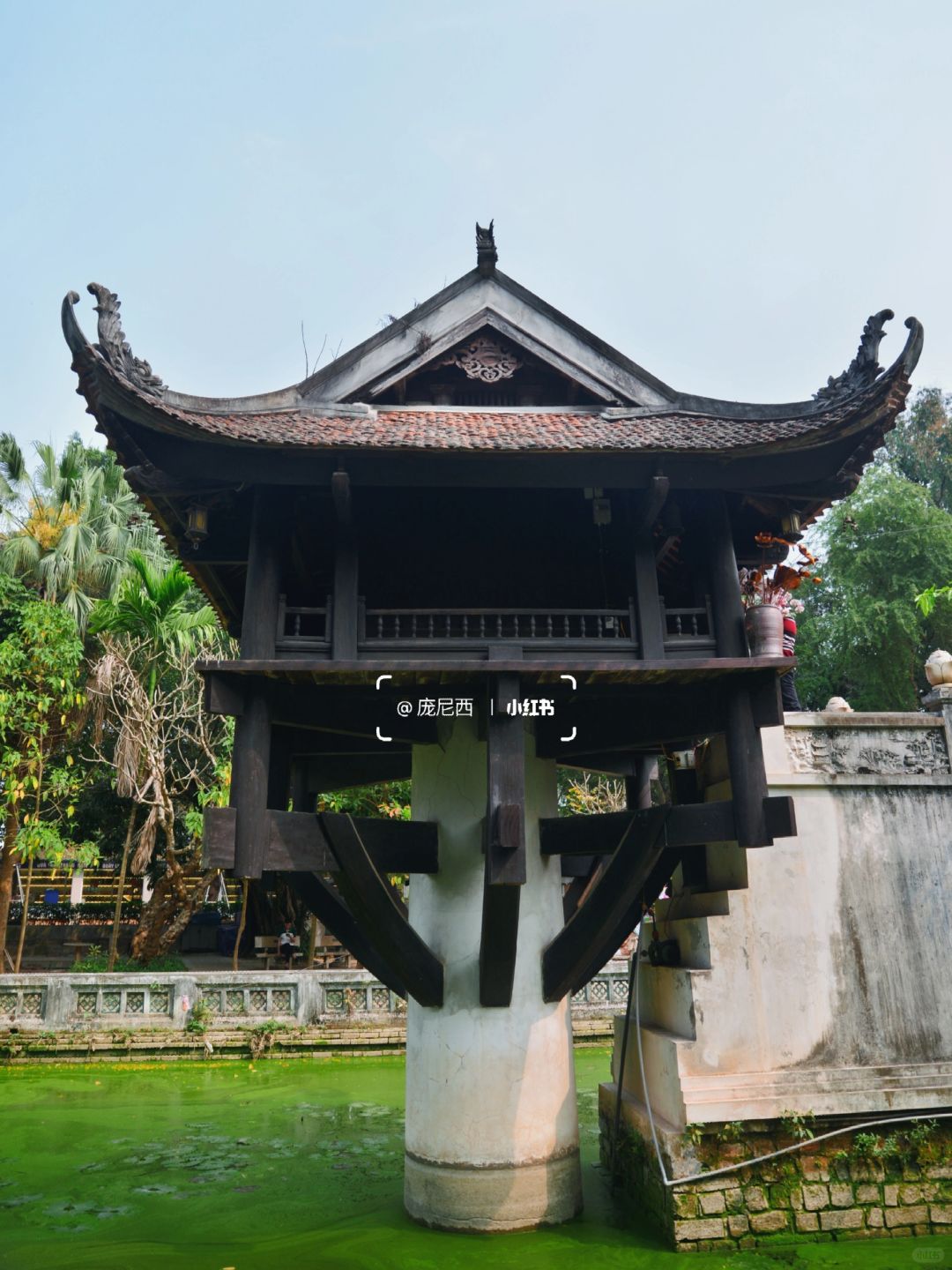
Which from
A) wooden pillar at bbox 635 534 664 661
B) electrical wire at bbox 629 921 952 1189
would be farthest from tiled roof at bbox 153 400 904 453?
electrical wire at bbox 629 921 952 1189

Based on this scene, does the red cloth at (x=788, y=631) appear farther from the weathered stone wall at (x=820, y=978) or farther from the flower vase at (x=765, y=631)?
the flower vase at (x=765, y=631)

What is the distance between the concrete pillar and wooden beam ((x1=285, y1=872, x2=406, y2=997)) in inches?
18.9

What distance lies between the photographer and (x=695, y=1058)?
6.67 m

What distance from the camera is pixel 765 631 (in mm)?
6547

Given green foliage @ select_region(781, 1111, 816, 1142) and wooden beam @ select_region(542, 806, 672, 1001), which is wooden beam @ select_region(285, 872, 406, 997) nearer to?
wooden beam @ select_region(542, 806, 672, 1001)

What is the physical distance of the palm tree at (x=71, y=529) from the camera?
18.2 m

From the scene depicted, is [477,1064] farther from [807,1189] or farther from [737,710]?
[737,710]

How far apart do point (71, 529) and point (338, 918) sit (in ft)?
43.4

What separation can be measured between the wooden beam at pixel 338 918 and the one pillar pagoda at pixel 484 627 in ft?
0.10

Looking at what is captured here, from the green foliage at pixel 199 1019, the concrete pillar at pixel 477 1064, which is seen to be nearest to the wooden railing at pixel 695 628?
the concrete pillar at pixel 477 1064

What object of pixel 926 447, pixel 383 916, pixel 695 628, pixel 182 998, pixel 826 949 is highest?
pixel 926 447

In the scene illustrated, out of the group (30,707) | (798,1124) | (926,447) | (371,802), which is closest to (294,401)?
(798,1124)

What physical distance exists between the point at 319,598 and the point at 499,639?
92.1 inches

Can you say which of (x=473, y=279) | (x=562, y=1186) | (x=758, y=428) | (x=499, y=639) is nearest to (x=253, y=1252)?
(x=562, y=1186)
